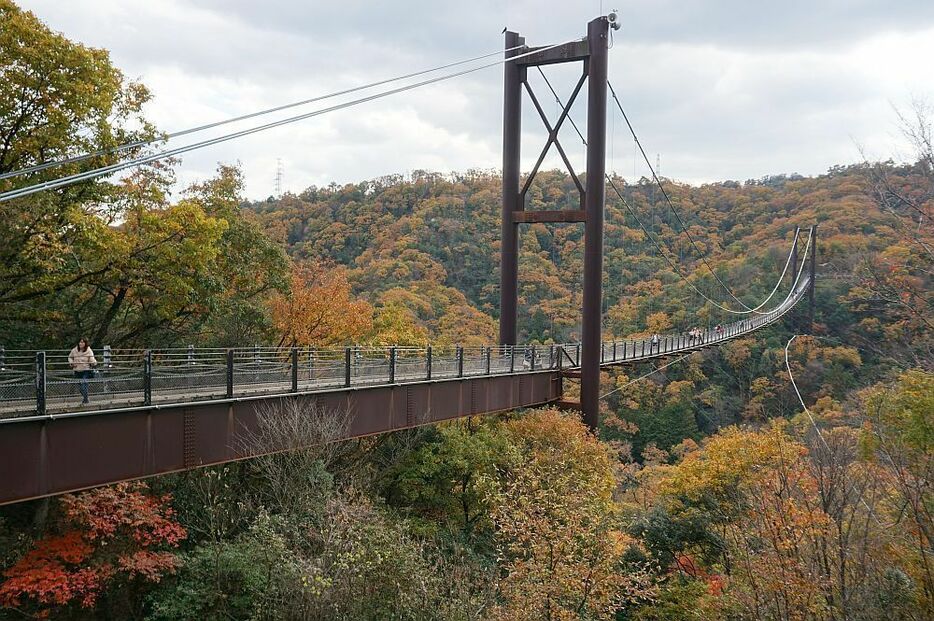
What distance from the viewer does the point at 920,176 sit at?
7.94 m

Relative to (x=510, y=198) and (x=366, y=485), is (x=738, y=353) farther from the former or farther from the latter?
(x=366, y=485)

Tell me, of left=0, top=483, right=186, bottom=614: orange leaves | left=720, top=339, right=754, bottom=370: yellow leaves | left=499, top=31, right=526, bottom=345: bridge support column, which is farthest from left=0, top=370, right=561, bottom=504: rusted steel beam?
left=720, top=339, right=754, bottom=370: yellow leaves

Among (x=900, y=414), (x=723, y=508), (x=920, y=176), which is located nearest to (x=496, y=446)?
(x=723, y=508)

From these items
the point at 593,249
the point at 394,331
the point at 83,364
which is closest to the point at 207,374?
the point at 83,364

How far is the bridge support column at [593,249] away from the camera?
22.8 m

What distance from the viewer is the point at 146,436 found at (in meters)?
9.95

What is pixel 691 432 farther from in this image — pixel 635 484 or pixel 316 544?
pixel 316 544

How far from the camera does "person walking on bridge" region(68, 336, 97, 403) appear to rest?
9391 millimetres

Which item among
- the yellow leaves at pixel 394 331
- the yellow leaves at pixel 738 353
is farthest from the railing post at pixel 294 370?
the yellow leaves at pixel 738 353

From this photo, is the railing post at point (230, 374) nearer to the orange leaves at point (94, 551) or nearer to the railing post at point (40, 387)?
the railing post at point (40, 387)

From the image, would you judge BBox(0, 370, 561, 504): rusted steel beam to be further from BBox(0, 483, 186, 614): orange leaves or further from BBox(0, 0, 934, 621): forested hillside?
BBox(0, 483, 186, 614): orange leaves

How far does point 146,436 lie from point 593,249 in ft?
53.1

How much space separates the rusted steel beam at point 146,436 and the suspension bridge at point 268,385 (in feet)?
0.06

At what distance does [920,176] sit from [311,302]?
80.6 feet
